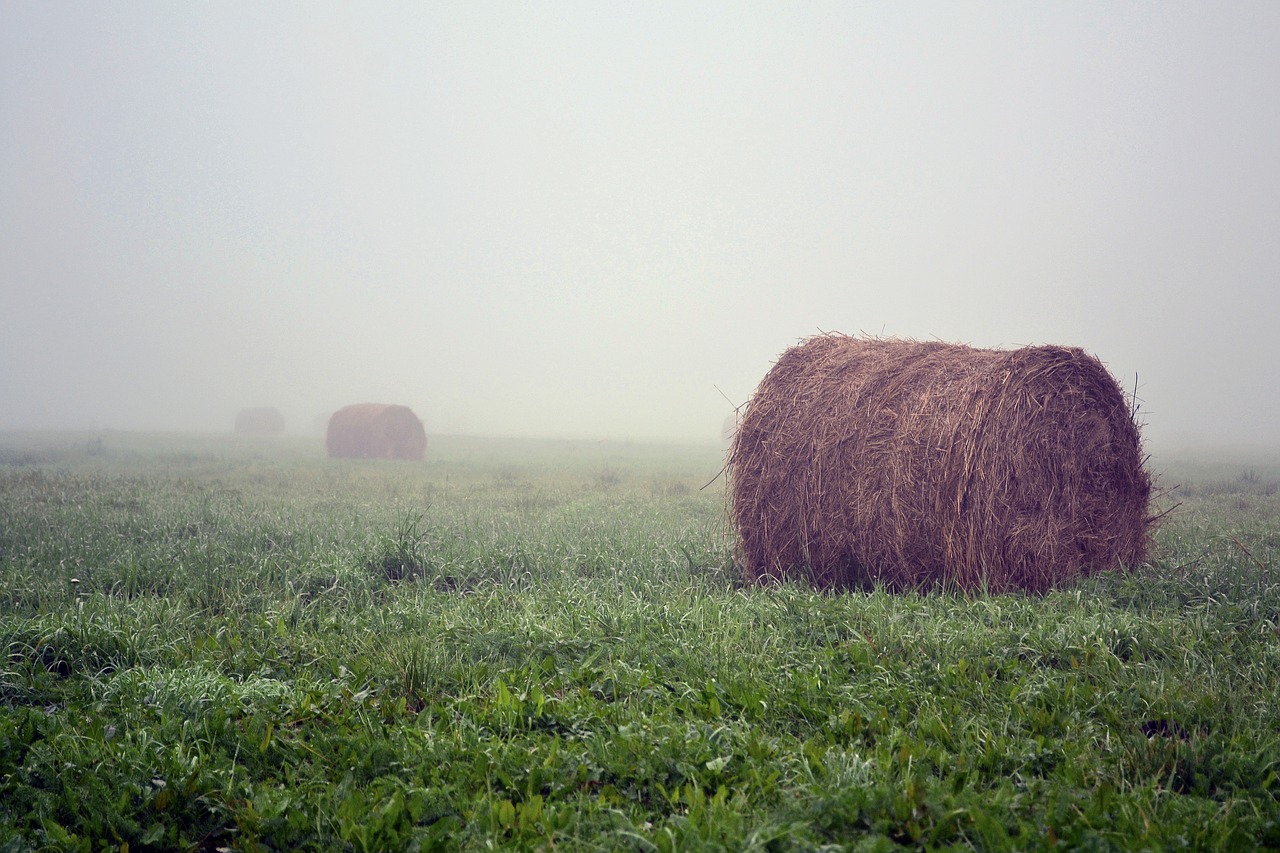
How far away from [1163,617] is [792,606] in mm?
2724

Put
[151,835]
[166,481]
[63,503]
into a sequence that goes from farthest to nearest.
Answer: [166,481]
[63,503]
[151,835]

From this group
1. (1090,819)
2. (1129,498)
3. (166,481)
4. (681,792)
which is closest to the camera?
(1090,819)

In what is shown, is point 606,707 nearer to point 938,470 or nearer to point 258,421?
point 938,470

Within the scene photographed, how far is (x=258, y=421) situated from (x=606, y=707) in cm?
5728

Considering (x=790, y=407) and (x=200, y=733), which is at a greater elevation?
(x=790, y=407)

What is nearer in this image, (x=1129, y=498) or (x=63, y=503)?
(x=1129, y=498)

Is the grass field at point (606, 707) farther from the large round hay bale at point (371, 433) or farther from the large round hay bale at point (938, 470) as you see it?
the large round hay bale at point (371, 433)

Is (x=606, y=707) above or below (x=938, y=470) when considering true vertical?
below

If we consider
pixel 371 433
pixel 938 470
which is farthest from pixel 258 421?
pixel 938 470

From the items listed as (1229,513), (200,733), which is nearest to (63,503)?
(200,733)

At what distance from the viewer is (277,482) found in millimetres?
16031

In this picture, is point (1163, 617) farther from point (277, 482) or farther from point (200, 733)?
point (277, 482)

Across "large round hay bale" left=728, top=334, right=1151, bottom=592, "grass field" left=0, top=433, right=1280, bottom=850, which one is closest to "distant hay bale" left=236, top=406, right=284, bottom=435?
"grass field" left=0, top=433, right=1280, bottom=850

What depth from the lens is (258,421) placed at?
5312cm
